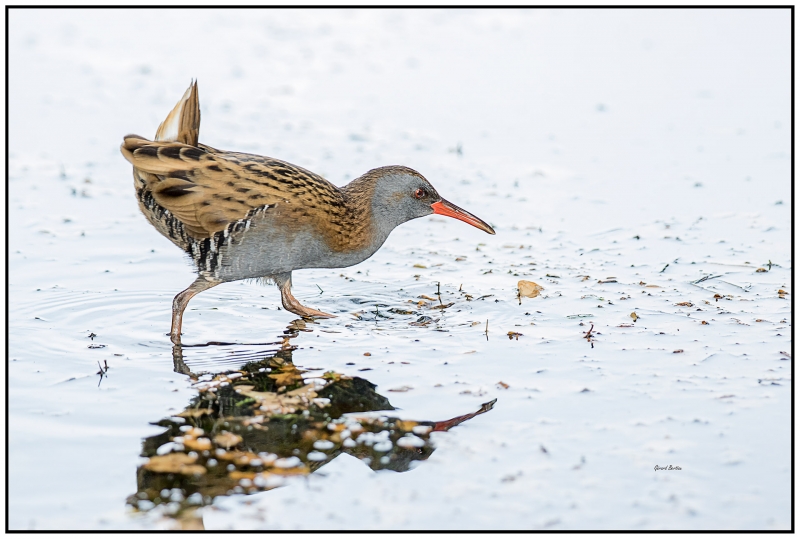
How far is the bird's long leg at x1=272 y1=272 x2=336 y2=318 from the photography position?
675 cm

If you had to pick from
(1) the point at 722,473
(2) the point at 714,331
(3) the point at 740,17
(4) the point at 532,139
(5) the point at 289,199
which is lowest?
(1) the point at 722,473

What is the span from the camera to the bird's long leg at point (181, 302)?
20.9 ft

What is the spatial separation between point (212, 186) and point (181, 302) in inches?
30.9

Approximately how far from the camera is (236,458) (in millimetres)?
4668

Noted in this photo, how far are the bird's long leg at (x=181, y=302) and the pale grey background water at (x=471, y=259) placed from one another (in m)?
0.13

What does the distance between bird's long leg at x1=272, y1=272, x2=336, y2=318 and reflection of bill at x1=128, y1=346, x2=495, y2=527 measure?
3.46 ft

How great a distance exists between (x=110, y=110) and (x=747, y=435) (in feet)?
27.6

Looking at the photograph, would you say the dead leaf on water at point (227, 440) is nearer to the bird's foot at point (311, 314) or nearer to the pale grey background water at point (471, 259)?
the pale grey background water at point (471, 259)

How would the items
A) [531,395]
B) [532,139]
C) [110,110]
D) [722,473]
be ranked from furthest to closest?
[110,110] < [532,139] < [531,395] < [722,473]

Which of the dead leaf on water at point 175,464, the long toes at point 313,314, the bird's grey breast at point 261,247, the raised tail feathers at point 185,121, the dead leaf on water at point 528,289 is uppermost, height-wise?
the raised tail feathers at point 185,121

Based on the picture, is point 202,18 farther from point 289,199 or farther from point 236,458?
point 236,458

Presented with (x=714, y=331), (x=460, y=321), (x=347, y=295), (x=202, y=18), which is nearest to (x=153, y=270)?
(x=347, y=295)

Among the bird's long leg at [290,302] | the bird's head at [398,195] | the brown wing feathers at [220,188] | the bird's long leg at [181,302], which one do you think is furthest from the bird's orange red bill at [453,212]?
the bird's long leg at [181,302]

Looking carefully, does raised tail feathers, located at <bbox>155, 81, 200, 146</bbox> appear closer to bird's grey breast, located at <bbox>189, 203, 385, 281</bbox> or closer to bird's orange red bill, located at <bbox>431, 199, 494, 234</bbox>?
bird's grey breast, located at <bbox>189, 203, 385, 281</bbox>
